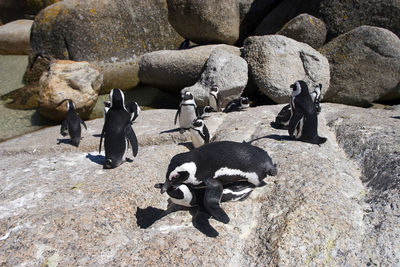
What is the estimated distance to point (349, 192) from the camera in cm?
249

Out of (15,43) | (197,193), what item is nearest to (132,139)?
(197,193)

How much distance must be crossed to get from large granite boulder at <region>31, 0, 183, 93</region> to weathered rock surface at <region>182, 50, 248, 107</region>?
345cm

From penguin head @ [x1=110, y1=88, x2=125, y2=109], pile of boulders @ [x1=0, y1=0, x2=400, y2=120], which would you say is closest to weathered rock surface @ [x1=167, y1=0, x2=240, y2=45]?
pile of boulders @ [x1=0, y1=0, x2=400, y2=120]

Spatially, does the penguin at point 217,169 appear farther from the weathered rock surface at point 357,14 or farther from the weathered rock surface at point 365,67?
the weathered rock surface at point 357,14

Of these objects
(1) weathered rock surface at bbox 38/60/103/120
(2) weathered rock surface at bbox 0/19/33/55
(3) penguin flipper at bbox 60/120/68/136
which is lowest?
(2) weathered rock surface at bbox 0/19/33/55

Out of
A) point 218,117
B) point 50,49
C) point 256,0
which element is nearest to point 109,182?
point 218,117

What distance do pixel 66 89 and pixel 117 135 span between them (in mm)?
4278

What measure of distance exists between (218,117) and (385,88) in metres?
4.15

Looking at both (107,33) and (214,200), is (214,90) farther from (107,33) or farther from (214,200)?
(107,33)

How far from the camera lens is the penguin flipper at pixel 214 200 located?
6.71 ft

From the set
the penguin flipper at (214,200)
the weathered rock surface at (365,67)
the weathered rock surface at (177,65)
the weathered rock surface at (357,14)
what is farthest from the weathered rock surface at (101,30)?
the penguin flipper at (214,200)

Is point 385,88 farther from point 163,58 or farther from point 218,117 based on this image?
point 163,58

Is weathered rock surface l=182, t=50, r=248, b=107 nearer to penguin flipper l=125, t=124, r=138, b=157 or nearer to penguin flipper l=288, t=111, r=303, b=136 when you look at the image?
penguin flipper l=288, t=111, r=303, b=136

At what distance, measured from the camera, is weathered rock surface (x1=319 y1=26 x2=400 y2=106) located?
6812 millimetres
